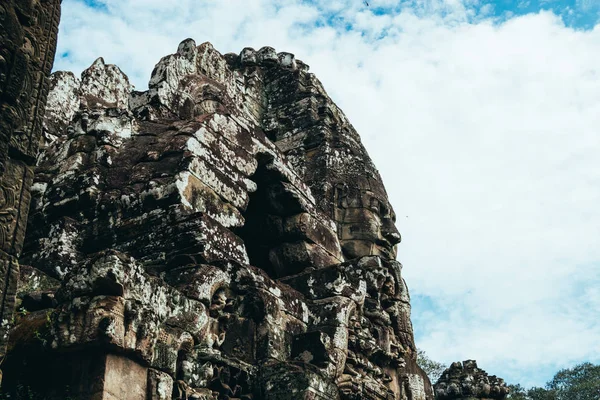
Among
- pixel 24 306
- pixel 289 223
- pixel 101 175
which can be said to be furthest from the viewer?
pixel 289 223

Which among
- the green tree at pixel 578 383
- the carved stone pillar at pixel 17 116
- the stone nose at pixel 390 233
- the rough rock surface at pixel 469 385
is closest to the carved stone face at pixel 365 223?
the stone nose at pixel 390 233

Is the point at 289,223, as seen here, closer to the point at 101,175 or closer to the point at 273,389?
the point at 101,175

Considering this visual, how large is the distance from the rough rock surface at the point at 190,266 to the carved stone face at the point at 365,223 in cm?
3

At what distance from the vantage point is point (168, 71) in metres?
10.8

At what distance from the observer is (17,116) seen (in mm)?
4457

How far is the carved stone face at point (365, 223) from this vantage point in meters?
12.3

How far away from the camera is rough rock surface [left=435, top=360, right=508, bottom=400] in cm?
1384

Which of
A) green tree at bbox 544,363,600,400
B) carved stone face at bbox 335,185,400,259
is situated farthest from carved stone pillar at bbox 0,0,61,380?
green tree at bbox 544,363,600,400

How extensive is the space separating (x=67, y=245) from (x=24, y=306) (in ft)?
4.24

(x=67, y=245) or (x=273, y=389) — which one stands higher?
(x=67, y=245)

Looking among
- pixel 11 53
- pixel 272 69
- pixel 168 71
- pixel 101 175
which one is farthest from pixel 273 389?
pixel 272 69

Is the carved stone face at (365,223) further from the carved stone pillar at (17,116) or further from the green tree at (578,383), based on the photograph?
the green tree at (578,383)

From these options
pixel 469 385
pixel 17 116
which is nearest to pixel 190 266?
pixel 17 116

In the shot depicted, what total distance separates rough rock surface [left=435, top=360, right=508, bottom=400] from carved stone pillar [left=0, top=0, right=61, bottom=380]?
10634mm
